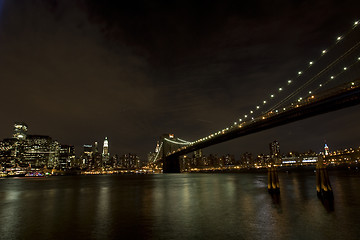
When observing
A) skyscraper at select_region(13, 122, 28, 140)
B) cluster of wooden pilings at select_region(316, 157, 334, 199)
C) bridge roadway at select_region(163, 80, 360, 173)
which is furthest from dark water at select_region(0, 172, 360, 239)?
skyscraper at select_region(13, 122, 28, 140)

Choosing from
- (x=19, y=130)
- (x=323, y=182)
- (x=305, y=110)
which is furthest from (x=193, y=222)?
(x=19, y=130)

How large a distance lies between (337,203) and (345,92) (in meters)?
19.7

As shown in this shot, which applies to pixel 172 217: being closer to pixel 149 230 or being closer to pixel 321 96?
pixel 149 230

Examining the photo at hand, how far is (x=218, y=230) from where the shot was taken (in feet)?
33.8

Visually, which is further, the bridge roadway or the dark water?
the bridge roadway

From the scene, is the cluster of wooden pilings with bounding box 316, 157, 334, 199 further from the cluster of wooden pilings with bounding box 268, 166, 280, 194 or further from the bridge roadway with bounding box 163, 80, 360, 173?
the bridge roadway with bounding box 163, 80, 360, 173

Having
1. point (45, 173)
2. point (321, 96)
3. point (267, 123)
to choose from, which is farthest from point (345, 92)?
point (45, 173)

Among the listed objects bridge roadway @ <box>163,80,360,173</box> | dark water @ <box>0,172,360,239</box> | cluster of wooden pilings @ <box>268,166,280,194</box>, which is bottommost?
dark water @ <box>0,172,360,239</box>

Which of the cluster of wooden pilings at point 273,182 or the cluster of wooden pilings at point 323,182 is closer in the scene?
the cluster of wooden pilings at point 323,182

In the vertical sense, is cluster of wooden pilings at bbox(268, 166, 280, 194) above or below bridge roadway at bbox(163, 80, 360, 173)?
below

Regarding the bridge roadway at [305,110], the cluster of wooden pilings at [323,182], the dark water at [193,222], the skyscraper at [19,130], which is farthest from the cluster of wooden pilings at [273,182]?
the skyscraper at [19,130]

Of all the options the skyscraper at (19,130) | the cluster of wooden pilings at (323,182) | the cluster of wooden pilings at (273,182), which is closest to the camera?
the cluster of wooden pilings at (323,182)

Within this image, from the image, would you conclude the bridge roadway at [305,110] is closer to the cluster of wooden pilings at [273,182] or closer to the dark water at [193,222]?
the cluster of wooden pilings at [273,182]

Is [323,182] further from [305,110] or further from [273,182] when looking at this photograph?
[305,110]
